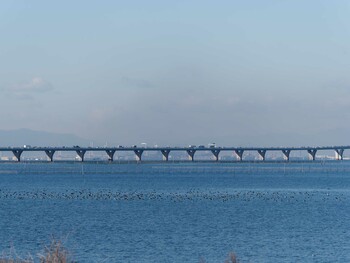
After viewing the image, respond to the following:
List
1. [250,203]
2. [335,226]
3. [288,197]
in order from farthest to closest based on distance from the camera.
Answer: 1. [288,197]
2. [250,203]
3. [335,226]

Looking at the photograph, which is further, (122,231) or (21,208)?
(21,208)

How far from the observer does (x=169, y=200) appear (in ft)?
231

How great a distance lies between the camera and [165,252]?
3578 centimetres

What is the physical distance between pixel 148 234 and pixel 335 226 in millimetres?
11175

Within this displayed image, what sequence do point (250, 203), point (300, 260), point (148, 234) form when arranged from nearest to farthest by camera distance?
1. point (300, 260)
2. point (148, 234)
3. point (250, 203)

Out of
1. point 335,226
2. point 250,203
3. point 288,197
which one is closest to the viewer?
point 335,226

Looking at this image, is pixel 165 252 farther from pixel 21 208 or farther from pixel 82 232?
pixel 21 208

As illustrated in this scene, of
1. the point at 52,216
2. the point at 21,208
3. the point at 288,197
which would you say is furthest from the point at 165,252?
the point at 288,197

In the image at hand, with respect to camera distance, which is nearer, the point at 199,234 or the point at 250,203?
the point at 199,234

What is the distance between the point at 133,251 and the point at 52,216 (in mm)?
18613

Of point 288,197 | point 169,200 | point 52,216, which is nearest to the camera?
point 52,216

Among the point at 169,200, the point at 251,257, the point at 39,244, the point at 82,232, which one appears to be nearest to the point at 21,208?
the point at 169,200

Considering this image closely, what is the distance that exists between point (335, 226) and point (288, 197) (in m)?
28.2

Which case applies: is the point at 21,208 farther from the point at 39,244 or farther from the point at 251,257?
the point at 251,257
